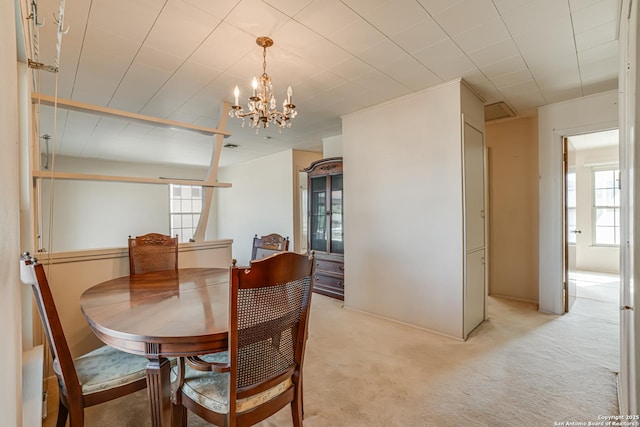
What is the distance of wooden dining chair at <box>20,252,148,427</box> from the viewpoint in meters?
1.18

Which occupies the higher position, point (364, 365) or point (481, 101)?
point (481, 101)

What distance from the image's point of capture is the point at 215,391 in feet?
4.23

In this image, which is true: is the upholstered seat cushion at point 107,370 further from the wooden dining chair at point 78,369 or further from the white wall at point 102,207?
the white wall at point 102,207

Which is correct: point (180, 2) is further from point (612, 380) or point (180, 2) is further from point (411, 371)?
point (612, 380)

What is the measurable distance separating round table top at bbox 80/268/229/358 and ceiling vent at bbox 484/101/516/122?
12.2 feet

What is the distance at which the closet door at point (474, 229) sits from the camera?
2908 millimetres

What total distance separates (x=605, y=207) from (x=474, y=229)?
4.82m

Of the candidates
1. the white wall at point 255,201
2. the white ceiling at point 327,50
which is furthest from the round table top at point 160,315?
the white wall at point 255,201

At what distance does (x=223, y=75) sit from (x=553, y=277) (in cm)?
437

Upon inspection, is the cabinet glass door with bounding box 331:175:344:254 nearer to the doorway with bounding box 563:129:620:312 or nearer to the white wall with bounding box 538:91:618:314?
the white wall with bounding box 538:91:618:314

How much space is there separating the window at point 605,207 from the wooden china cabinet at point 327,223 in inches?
218

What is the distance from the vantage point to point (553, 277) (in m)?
3.54

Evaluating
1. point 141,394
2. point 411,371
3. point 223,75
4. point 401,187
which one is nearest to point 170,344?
point 141,394

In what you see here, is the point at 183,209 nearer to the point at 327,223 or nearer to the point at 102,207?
the point at 102,207
